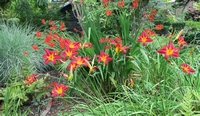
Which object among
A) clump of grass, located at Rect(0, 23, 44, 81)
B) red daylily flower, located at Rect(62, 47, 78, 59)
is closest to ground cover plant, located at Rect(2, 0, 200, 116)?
red daylily flower, located at Rect(62, 47, 78, 59)

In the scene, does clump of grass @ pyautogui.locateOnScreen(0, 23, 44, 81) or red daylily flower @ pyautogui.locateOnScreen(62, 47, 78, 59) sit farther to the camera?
clump of grass @ pyautogui.locateOnScreen(0, 23, 44, 81)

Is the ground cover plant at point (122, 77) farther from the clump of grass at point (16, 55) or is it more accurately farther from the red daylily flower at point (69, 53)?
the clump of grass at point (16, 55)

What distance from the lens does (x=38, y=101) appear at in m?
2.74

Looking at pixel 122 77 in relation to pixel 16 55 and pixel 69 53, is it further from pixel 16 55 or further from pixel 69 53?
pixel 16 55

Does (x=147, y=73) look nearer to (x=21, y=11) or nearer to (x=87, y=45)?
(x=87, y=45)

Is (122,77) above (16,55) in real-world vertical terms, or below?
below

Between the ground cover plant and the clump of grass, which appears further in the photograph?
the clump of grass

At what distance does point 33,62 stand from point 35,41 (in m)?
0.67

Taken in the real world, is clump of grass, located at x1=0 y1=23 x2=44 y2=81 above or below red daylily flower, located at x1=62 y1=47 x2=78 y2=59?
below

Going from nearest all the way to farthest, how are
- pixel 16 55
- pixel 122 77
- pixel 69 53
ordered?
pixel 69 53 → pixel 122 77 → pixel 16 55

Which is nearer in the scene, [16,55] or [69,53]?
[69,53]

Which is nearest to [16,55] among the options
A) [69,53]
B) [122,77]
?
[122,77]

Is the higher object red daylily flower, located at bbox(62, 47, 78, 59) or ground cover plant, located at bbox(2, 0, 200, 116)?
red daylily flower, located at bbox(62, 47, 78, 59)

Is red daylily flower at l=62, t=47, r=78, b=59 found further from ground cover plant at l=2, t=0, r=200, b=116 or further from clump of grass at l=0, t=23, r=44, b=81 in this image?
clump of grass at l=0, t=23, r=44, b=81
